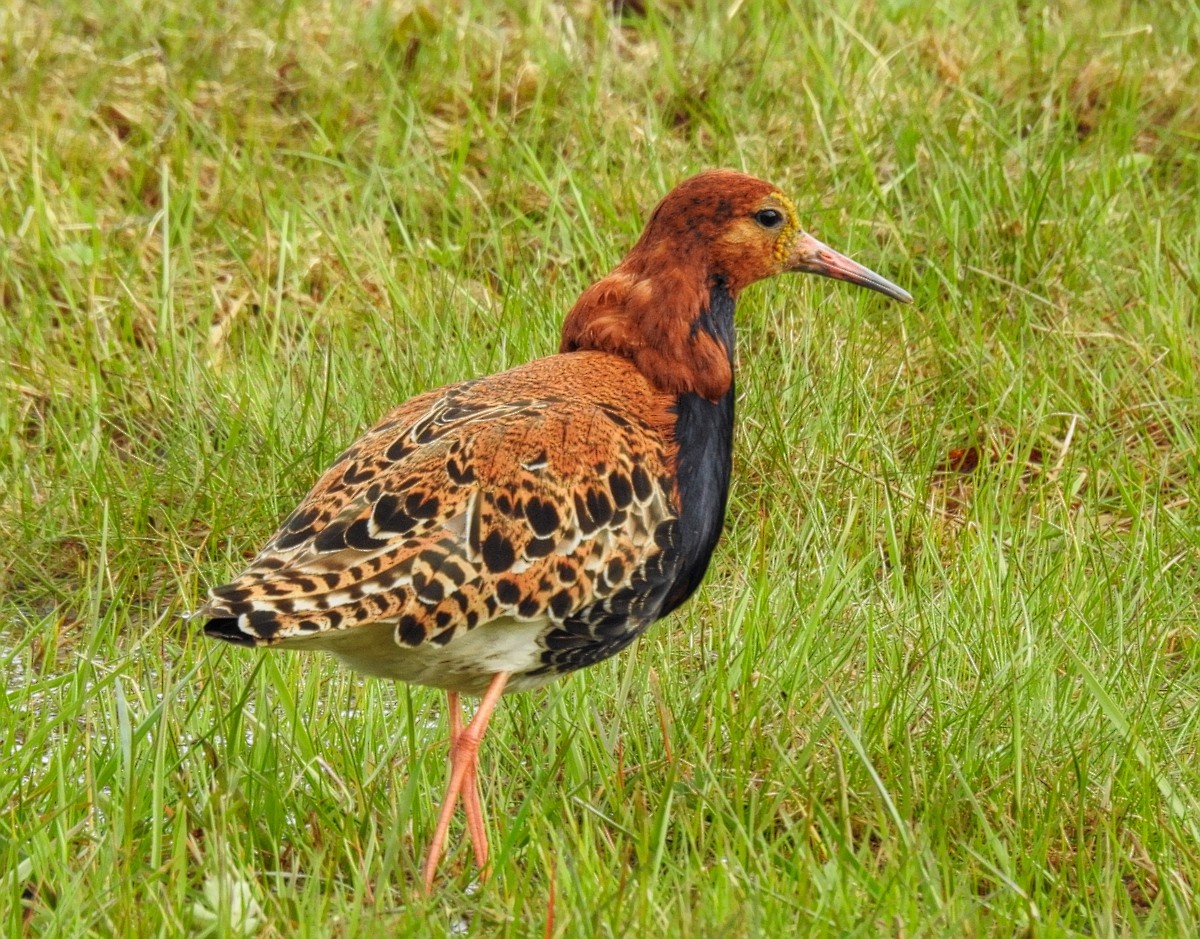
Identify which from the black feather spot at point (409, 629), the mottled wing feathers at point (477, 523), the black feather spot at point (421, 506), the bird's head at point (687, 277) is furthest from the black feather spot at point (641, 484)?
the black feather spot at point (409, 629)

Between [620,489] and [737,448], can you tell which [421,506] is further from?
[737,448]

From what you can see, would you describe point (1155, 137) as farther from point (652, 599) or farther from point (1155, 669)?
point (652, 599)

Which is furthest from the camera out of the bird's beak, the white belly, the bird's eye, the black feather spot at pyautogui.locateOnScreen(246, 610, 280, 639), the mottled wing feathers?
the bird's beak

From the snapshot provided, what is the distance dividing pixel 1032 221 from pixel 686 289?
2.08 m

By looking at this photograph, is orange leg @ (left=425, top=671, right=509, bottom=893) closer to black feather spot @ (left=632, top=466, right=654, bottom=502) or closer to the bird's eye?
black feather spot @ (left=632, top=466, right=654, bottom=502)

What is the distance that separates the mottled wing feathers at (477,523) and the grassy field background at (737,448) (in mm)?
353

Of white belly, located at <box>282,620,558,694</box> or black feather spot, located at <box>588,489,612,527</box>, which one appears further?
black feather spot, located at <box>588,489,612,527</box>

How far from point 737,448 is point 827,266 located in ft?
2.50

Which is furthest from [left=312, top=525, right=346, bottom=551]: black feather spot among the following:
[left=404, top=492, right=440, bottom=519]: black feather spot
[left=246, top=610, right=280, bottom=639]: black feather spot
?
[left=246, top=610, right=280, bottom=639]: black feather spot

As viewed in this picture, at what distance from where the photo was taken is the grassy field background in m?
3.59

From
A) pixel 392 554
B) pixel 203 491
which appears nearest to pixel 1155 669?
pixel 392 554

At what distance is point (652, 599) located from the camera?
3908 millimetres

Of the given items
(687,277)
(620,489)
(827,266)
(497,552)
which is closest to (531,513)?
(497,552)

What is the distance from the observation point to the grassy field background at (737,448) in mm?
3592
